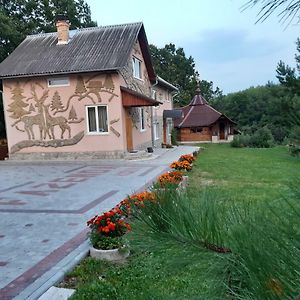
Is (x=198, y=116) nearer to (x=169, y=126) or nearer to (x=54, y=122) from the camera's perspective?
(x=169, y=126)

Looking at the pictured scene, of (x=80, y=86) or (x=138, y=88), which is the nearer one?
(x=80, y=86)

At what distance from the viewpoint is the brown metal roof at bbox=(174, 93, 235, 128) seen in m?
35.3

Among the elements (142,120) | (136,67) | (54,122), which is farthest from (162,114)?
(54,122)

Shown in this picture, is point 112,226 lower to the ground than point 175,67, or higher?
lower

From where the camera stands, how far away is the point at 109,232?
5086 millimetres

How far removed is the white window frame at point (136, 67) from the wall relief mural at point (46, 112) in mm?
3342

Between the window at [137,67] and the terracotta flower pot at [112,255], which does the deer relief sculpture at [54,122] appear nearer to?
the window at [137,67]

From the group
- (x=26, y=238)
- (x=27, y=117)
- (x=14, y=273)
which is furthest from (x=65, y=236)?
(x=27, y=117)

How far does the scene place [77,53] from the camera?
18328 mm

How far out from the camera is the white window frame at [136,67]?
782 inches

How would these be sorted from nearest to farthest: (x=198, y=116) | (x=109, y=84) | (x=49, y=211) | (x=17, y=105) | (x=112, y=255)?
1. (x=112, y=255)
2. (x=49, y=211)
3. (x=109, y=84)
4. (x=17, y=105)
5. (x=198, y=116)

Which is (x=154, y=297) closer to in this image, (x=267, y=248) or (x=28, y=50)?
(x=267, y=248)

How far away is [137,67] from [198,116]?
669 inches

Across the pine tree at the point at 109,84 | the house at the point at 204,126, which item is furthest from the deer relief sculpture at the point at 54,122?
the house at the point at 204,126
